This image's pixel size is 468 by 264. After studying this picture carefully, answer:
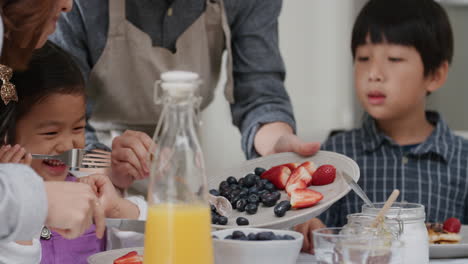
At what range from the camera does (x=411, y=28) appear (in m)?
2.13

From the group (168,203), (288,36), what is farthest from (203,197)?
(288,36)

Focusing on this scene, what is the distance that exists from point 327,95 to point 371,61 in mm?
1265

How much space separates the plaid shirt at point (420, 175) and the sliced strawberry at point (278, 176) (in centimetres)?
84

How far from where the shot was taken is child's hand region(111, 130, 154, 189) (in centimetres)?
150

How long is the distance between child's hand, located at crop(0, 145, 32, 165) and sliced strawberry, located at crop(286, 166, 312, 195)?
1.64 feet

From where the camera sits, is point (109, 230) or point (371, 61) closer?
point (109, 230)

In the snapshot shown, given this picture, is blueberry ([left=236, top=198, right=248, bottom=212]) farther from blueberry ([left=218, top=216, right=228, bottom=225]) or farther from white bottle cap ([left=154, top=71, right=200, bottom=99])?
white bottle cap ([left=154, top=71, right=200, bottom=99])

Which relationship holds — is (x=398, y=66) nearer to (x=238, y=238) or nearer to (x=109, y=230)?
(x=109, y=230)

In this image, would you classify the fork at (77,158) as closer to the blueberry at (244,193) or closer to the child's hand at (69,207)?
the blueberry at (244,193)

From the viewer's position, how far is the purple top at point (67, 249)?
142 centimetres

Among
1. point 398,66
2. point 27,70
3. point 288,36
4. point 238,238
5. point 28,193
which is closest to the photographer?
point 28,193

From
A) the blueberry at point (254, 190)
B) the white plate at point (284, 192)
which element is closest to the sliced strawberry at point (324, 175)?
the white plate at point (284, 192)

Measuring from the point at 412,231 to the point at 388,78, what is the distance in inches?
41.0

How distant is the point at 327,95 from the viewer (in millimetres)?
3393
